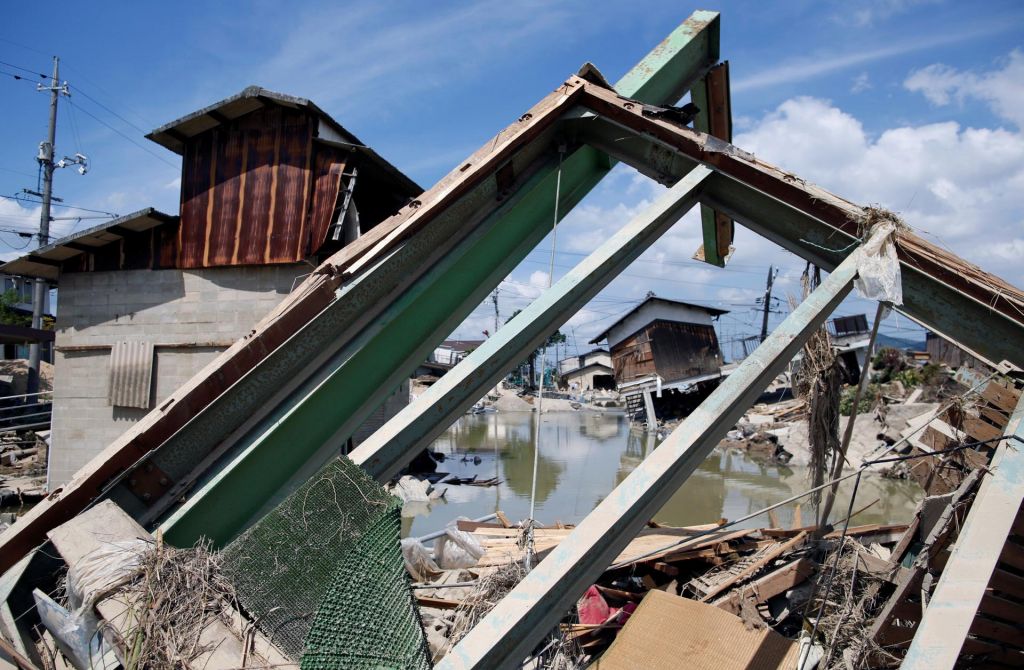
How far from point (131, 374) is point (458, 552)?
24.3ft

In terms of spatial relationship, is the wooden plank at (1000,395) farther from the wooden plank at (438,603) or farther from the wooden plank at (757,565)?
the wooden plank at (438,603)

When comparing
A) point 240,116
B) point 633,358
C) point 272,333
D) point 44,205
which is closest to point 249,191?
point 240,116

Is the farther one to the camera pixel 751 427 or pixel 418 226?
pixel 751 427

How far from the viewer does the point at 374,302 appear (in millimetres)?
3486

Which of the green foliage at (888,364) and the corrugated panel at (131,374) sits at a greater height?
the green foliage at (888,364)

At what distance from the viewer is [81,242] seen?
33.8 feet

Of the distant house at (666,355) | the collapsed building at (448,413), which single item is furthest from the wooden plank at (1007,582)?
the distant house at (666,355)

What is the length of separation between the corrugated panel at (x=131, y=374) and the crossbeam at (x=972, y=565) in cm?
1101

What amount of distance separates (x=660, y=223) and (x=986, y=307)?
152 cm

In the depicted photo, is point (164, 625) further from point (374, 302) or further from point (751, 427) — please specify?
point (751, 427)

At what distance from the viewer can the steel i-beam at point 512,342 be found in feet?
8.70

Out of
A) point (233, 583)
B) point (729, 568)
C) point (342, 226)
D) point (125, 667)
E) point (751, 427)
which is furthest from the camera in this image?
point (751, 427)

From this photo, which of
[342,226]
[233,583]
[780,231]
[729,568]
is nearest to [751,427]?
[342,226]

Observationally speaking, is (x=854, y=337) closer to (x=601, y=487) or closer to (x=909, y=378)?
(x=909, y=378)
